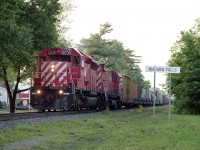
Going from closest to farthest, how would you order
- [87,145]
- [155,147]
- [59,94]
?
[155,147] < [87,145] < [59,94]

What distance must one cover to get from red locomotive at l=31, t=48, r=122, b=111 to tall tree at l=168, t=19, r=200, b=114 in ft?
21.2

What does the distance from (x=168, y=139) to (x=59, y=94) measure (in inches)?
539

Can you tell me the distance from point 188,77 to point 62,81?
905 centimetres

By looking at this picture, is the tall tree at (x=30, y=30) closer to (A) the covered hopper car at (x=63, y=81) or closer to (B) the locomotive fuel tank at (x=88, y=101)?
(A) the covered hopper car at (x=63, y=81)

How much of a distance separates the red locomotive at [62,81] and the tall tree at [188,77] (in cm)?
647

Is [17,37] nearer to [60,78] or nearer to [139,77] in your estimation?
[60,78]

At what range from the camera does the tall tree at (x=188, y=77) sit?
27.5 metres

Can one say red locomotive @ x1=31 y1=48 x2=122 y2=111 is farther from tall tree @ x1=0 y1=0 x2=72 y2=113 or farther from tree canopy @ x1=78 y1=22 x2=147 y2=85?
tree canopy @ x1=78 y1=22 x2=147 y2=85

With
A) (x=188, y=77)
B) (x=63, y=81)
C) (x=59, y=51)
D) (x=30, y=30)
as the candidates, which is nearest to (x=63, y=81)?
(x=63, y=81)

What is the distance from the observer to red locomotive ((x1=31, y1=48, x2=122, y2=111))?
77.3ft

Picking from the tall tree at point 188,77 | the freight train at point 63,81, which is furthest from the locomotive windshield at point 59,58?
the tall tree at point 188,77

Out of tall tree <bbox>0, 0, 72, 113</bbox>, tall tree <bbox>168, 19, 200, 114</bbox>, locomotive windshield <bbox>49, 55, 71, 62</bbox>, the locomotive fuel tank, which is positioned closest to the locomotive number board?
locomotive windshield <bbox>49, 55, 71, 62</bbox>

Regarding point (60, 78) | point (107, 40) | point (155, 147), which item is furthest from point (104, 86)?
point (107, 40)

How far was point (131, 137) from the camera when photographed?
11336 mm
